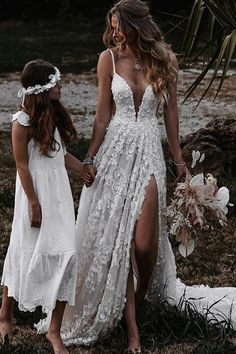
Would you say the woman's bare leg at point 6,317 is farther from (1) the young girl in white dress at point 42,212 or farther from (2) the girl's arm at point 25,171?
(2) the girl's arm at point 25,171

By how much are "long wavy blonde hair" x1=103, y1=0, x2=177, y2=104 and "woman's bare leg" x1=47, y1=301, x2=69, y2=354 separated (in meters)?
1.27

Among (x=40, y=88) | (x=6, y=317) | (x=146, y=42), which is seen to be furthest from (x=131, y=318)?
(x=146, y=42)

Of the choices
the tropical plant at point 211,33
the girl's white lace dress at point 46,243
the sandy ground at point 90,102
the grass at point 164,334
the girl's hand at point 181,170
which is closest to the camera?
the girl's white lace dress at point 46,243

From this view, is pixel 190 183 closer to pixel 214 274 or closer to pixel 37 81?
pixel 37 81

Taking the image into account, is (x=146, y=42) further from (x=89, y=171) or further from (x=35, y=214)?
(x=35, y=214)

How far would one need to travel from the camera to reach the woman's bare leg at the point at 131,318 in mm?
4875

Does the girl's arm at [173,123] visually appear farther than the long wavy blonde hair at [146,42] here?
Yes

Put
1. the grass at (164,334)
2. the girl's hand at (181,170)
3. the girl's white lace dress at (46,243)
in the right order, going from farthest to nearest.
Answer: the girl's hand at (181,170)
the grass at (164,334)
the girl's white lace dress at (46,243)

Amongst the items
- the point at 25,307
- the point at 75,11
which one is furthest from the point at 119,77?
the point at 75,11

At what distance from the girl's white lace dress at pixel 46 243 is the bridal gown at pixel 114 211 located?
27cm

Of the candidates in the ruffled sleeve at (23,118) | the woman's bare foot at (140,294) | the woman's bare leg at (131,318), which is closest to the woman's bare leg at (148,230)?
the woman's bare leg at (131,318)

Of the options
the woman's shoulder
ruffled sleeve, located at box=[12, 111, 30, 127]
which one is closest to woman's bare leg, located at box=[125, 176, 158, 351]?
the woman's shoulder

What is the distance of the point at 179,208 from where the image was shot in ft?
16.5

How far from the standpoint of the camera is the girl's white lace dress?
15.4 ft
